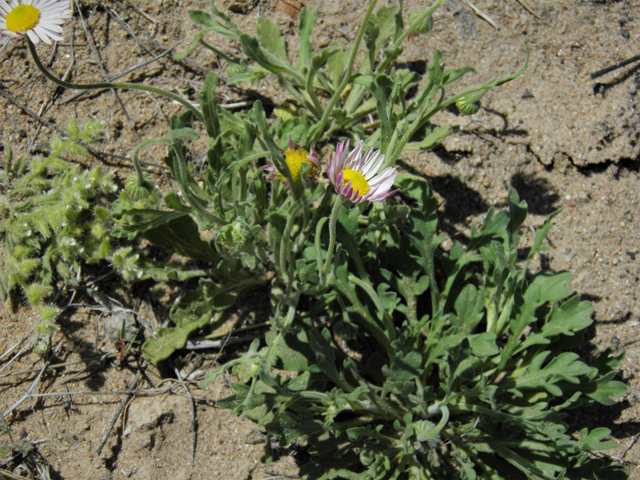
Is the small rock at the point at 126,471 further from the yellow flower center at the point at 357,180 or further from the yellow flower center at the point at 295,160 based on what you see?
the yellow flower center at the point at 357,180

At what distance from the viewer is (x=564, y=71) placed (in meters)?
3.21

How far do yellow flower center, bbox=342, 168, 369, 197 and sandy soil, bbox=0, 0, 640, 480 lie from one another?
41.5 inches

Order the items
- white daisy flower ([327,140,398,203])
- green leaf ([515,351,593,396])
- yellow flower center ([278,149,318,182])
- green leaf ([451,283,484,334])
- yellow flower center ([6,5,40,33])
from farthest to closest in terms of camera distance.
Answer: green leaf ([451,283,484,334]) < yellow flower center ([278,149,318,182]) < green leaf ([515,351,593,396]) < white daisy flower ([327,140,398,203]) < yellow flower center ([6,5,40,33])

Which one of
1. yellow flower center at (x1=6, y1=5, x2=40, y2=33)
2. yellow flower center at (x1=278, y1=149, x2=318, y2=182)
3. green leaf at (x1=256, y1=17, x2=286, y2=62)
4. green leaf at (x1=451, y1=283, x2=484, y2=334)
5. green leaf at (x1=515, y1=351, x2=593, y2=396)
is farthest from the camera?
green leaf at (x1=256, y1=17, x2=286, y2=62)

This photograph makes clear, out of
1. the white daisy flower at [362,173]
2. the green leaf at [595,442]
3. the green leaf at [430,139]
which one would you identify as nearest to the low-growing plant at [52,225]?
the white daisy flower at [362,173]

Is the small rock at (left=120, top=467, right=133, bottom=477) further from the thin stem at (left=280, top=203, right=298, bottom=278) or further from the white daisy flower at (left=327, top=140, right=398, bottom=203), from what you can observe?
the white daisy flower at (left=327, top=140, right=398, bottom=203)

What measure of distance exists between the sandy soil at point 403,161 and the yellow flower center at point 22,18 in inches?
46.2

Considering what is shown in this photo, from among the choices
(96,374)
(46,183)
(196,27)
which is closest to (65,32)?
(196,27)

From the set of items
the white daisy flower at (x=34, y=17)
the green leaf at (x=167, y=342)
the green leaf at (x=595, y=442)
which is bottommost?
the green leaf at (x=595, y=442)

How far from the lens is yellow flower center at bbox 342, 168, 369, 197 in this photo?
204 cm

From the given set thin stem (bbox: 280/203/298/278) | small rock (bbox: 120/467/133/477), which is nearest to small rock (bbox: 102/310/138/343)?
small rock (bbox: 120/467/133/477)

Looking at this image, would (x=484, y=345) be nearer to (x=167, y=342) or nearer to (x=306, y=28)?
(x=167, y=342)

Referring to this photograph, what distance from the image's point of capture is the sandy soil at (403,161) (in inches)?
103

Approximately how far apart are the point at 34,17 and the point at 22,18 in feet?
0.14
